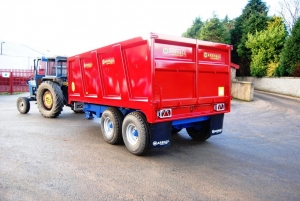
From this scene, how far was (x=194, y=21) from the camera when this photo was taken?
46.2 metres

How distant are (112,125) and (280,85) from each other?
20271mm

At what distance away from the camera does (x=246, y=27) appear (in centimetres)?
2898

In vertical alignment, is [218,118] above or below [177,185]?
above

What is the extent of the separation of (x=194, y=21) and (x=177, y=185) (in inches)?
1816

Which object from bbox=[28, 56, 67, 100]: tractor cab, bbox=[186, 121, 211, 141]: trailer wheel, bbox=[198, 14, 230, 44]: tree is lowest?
bbox=[186, 121, 211, 141]: trailer wheel

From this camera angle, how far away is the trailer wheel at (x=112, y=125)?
585 centimetres

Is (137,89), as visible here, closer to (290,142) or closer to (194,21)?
(290,142)

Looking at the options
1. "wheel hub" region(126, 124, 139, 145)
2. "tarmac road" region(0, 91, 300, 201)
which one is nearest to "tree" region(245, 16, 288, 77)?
"tarmac road" region(0, 91, 300, 201)

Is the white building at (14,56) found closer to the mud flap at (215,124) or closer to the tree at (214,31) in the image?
the tree at (214,31)

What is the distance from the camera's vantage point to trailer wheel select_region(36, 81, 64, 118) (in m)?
9.02

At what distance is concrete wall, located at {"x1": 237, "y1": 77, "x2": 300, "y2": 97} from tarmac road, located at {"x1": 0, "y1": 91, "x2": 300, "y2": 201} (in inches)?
585

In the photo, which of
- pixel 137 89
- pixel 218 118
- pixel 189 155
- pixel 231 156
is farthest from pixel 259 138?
pixel 137 89

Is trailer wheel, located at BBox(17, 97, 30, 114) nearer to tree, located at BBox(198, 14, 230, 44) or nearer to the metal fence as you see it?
the metal fence

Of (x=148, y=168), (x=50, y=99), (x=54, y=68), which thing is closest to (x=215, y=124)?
(x=148, y=168)
